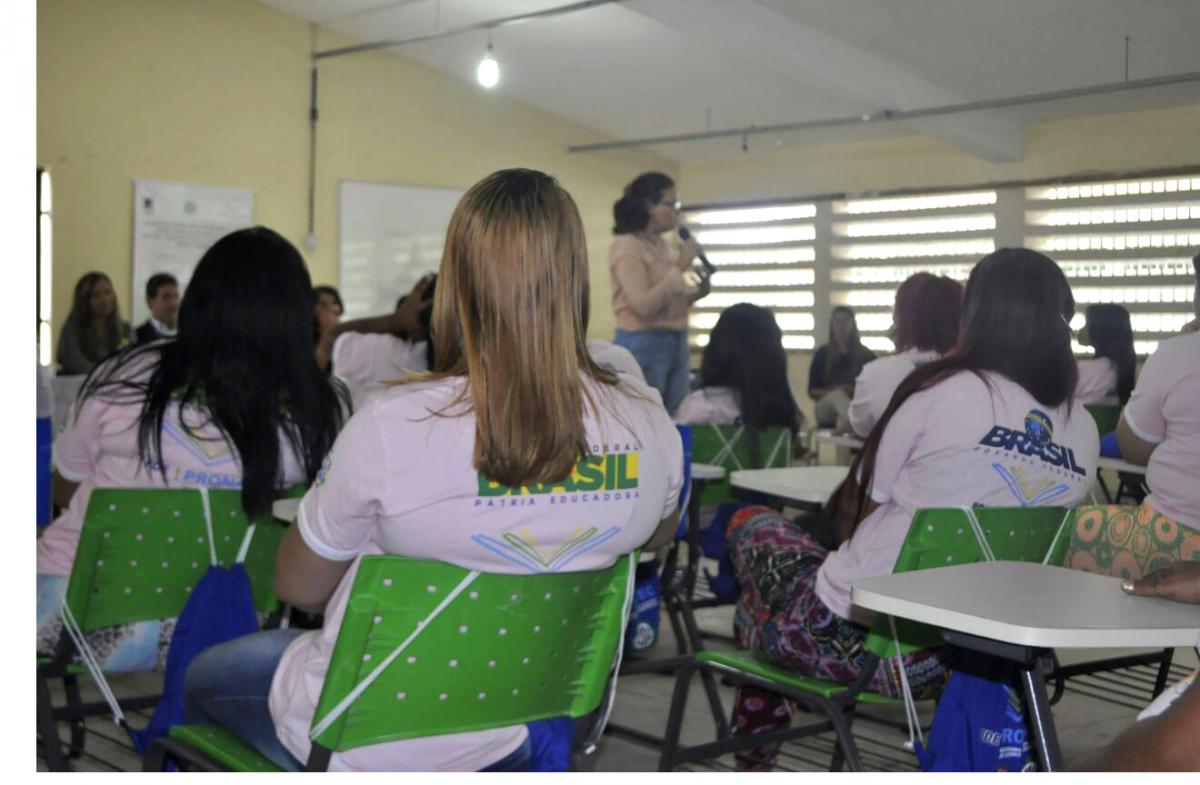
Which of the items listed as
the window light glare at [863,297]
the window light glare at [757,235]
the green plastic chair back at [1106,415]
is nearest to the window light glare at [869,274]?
the window light glare at [863,297]

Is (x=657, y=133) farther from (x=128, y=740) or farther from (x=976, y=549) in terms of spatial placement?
(x=976, y=549)

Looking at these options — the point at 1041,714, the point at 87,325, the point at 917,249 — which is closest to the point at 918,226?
the point at 917,249

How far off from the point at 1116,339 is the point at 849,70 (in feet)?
6.84

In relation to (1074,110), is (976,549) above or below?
below

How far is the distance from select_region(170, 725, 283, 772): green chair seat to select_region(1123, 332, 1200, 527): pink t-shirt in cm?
200

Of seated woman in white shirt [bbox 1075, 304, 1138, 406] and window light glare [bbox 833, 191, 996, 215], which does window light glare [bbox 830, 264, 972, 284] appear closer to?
window light glare [bbox 833, 191, 996, 215]

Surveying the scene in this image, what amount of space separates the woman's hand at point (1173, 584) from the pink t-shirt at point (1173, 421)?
142 cm

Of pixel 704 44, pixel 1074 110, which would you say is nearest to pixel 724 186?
pixel 704 44

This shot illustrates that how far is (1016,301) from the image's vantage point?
2375mm

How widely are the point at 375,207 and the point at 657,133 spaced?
7.07ft

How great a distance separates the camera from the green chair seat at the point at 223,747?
166cm

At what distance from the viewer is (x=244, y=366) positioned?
2455 millimetres

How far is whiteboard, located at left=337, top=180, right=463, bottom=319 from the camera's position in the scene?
379 inches

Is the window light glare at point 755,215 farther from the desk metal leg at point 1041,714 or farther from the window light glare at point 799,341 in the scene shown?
the desk metal leg at point 1041,714
